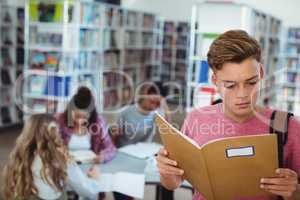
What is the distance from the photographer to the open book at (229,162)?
125 cm

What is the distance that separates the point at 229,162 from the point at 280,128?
19 centimetres

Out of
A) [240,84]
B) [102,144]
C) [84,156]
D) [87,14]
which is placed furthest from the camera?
[87,14]

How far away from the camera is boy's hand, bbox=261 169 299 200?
1.24 meters

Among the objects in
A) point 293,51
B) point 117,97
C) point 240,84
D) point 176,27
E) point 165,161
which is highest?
point 176,27

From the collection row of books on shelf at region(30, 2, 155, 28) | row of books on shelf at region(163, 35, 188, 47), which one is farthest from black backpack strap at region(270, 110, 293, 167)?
row of books on shelf at region(163, 35, 188, 47)

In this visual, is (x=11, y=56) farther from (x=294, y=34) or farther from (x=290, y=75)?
(x=294, y=34)

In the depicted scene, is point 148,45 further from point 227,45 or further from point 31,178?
point 227,45

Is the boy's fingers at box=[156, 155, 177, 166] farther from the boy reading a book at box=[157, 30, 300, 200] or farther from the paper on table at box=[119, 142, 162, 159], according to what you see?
the paper on table at box=[119, 142, 162, 159]

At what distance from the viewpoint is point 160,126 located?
1.44m

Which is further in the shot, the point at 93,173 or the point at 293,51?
the point at 293,51

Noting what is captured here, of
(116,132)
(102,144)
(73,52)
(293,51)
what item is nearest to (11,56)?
(73,52)

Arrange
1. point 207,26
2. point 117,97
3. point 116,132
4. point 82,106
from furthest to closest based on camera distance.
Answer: point 117,97 < point 207,26 < point 116,132 < point 82,106

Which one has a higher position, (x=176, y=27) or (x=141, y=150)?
(x=176, y=27)

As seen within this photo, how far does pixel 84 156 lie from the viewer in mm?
3072
